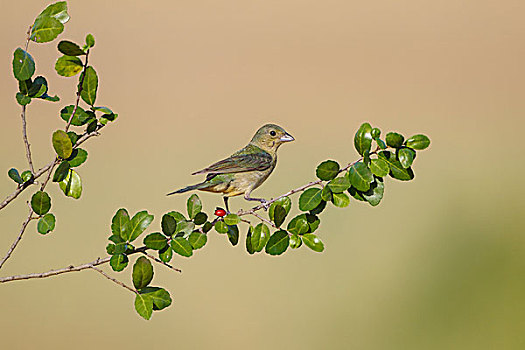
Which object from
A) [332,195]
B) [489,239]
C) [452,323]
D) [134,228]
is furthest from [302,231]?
[489,239]

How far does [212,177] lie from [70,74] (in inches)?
14.0

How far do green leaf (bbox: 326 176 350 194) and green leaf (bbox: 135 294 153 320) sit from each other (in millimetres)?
243

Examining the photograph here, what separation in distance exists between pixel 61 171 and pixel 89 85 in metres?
0.11

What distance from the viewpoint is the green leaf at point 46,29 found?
769mm

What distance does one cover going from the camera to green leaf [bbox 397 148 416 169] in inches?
29.4

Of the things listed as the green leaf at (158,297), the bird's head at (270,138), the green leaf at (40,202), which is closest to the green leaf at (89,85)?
the green leaf at (40,202)

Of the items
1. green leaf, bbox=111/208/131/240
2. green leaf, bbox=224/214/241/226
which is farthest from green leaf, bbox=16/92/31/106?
green leaf, bbox=224/214/241/226

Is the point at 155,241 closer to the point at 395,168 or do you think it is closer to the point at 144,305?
the point at 144,305

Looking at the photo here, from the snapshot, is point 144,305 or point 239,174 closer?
point 144,305

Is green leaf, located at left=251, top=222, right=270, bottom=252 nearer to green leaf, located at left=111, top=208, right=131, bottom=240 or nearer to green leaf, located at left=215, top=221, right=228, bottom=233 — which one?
green leaf, located at left=215, top=221, right=228, bottom=233

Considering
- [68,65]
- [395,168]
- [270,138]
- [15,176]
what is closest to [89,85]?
[68,65]

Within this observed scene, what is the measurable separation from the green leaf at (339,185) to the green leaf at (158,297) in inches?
8.9

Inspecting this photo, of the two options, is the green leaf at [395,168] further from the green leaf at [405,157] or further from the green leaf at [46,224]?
the green leaf at [46,224]

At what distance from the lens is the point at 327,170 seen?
784mm
